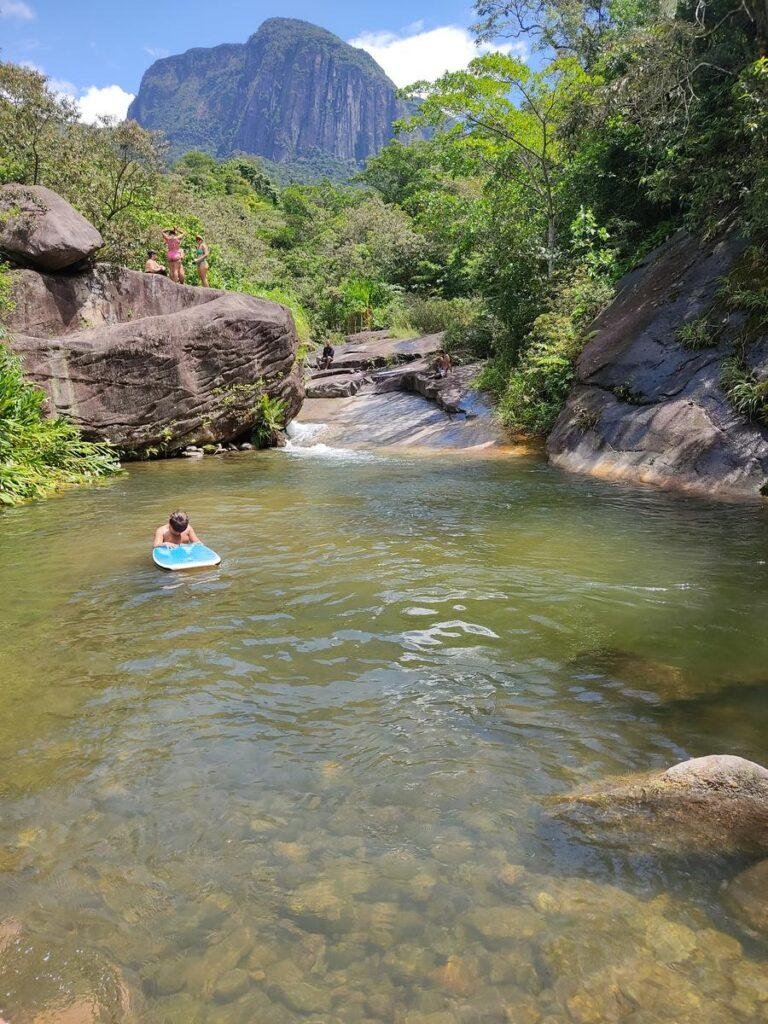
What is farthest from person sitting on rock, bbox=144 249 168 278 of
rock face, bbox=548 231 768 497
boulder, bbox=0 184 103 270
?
rock face, bbox=548 231 768 497

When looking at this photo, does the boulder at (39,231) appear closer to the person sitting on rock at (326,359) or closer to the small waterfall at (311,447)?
the small waterfall at (311,447)

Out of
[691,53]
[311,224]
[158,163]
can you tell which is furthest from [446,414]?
[311,224]

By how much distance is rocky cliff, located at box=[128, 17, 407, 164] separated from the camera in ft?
531

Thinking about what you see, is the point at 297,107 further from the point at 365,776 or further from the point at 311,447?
the point at 365,776

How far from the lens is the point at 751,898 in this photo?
2689 millimetres

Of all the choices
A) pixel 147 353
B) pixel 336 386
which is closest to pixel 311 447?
pixel 147 353

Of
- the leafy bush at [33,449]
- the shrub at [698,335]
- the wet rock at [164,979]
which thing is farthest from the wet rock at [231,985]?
the shrub at [698,335]

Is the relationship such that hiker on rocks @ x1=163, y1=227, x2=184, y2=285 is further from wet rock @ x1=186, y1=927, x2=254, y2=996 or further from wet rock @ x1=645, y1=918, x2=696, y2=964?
wet rock @ x1=645, y1=918, x2=696, y2=964

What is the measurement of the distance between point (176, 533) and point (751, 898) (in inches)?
262

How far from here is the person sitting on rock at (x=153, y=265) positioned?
18.0 m

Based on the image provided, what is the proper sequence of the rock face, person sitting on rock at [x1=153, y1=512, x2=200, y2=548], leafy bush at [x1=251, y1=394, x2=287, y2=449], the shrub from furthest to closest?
leafy bush at [x1=251, y1=394, x2=287, y2=449] → the shrub → the rock face → person sitting on rock at [x1=153, y1=512, x2=200, y2=548]

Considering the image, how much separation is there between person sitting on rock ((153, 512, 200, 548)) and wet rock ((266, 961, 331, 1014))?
5.69 metres

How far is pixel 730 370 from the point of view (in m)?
11.6

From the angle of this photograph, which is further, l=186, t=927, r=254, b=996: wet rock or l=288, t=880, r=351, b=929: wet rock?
l=288, t=880, r=351, b=929: wet rock
